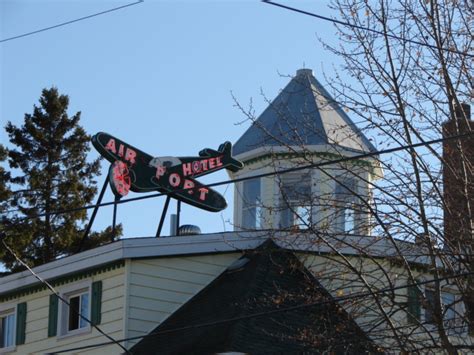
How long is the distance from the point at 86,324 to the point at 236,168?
18.8 ft

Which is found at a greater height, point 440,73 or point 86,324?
point 440,73

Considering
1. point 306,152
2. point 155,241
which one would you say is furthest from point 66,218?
point 306,152

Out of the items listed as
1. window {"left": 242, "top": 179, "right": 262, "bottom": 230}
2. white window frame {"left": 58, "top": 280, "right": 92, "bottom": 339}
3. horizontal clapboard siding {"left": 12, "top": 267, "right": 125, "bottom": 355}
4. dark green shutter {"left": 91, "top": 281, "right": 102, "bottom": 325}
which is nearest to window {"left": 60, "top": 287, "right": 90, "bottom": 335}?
white window frame {"left": 58, "top": 280, "right": 92, "bottom": 339}

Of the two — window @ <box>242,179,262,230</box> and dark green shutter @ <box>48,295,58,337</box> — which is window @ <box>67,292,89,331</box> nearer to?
dark green shutter @ <box>48,295,58,337</box>

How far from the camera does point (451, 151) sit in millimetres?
18875

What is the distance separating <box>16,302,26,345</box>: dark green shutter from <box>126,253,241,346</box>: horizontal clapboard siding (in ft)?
13.2

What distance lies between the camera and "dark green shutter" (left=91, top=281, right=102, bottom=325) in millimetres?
25672

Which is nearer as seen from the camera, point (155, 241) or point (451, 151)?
point (451, 151)

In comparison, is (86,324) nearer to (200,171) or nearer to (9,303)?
(9,303)

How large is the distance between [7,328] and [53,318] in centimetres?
243

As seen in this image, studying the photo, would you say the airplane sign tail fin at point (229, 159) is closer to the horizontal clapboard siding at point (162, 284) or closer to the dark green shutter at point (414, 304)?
the horizontal clapboard siding at point (162, 284)

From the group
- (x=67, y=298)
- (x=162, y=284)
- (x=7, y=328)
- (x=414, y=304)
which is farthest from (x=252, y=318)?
(x=7, y=328)

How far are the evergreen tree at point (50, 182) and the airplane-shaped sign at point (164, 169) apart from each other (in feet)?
57.3

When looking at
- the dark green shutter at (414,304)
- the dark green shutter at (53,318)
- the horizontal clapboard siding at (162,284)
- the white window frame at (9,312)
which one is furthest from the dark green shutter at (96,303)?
the dark green shutter at (414,304)
